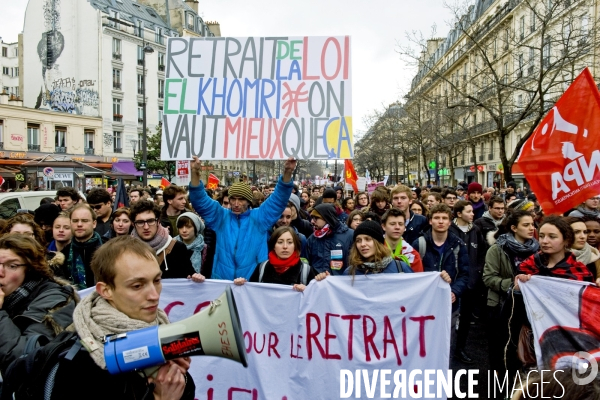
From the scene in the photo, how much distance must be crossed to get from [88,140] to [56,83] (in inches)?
227

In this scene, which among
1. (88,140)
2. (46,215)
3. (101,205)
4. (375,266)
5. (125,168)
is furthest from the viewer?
(125,168)

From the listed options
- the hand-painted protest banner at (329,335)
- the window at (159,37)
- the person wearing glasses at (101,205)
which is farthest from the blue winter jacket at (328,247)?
the window at (159,37)

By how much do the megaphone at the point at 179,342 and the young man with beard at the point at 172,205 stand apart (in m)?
4.34

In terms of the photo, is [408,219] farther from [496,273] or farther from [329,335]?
[329,335]

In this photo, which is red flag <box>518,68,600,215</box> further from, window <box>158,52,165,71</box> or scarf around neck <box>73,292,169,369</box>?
window <box>158,52,165,71</box>

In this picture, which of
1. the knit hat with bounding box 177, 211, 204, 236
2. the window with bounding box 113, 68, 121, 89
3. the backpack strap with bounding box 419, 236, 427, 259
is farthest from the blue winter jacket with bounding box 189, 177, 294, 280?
the window with bounding box 113, 68, 121, 89

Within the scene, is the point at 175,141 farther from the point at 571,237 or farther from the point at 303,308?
the point at 571,237

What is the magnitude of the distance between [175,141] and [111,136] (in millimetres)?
41397

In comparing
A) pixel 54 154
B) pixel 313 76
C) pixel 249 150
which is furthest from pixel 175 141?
pixel 54 154

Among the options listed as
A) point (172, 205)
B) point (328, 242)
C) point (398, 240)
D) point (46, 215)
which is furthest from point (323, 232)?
point (46, 215)

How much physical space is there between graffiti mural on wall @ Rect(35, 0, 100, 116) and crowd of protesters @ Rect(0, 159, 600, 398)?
39073 mm

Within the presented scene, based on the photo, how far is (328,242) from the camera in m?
5.02

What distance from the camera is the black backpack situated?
4.97 ft

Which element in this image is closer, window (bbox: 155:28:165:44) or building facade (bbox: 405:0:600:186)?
building facade (bbox: 405:0:600:186)
